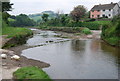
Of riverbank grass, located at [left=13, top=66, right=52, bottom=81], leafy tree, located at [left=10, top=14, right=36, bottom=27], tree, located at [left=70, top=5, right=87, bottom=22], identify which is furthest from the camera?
leafy tree, located at [left=10, top=14, right=36, bottom=27]

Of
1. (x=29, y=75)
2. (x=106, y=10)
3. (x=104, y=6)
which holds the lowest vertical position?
(x=29, y=75)

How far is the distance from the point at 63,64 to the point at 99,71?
6.20 meters

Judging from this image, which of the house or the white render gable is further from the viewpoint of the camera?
the white render gable

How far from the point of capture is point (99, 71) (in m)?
25.9

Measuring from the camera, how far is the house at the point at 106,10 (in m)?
98.1

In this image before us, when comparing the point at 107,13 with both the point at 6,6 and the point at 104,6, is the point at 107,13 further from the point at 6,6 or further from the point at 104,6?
the point at 6,6

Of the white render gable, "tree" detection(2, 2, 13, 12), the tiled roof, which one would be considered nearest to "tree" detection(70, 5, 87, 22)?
the white render gable

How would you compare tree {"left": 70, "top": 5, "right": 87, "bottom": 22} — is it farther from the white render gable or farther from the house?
the white render gable

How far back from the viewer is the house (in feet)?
322

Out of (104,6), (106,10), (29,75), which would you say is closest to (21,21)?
(104,6)

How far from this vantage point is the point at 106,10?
101500 mm

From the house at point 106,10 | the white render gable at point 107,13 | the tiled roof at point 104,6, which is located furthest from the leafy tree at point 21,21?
the white render gable at point 107,13

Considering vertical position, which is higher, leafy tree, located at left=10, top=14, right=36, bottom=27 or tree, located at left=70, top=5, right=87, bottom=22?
tree, located at left=70, top=5, right=87, bottom=22

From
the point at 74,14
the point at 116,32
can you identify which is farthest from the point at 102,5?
the point at 116,32
